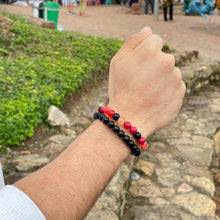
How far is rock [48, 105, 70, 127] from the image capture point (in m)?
2.74

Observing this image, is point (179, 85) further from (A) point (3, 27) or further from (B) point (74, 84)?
(A) point (3, 27)

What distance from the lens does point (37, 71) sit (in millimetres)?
3420

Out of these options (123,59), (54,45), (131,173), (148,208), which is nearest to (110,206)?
(148,208)

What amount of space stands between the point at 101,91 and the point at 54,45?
3.71ft

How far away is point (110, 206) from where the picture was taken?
181 centimetres

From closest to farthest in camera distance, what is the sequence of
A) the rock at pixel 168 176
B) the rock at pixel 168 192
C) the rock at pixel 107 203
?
the rock at pixel 107 203 < the rock at pixel 168 192 < the rock at pixel 168 176

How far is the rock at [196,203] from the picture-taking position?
6.85ft

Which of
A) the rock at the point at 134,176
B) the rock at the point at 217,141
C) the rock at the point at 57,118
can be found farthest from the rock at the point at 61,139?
the rock at the point at 217,141

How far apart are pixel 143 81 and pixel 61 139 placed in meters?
1.68

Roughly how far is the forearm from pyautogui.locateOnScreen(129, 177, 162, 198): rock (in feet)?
4.63

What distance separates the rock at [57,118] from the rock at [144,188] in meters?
0.87

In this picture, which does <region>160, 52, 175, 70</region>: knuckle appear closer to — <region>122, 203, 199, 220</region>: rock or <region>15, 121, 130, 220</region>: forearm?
<region>15, 121, 130, 220</region>: forearm

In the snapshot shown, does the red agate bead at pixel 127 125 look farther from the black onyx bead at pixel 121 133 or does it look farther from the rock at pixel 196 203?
the rock at pixel 196 203

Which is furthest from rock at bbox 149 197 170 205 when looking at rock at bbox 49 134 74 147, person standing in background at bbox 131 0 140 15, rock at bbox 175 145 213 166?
person standing in background at bbox 131 0 140 15
